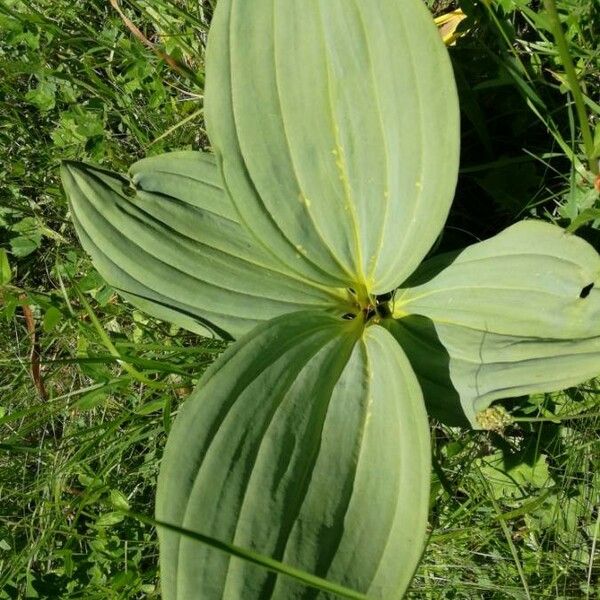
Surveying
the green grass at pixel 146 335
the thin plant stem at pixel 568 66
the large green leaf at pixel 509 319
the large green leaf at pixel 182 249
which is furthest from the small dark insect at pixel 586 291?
the large green leaf at pixel 182 249

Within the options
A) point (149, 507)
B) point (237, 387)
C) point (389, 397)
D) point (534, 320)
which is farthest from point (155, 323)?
point (534, 320)

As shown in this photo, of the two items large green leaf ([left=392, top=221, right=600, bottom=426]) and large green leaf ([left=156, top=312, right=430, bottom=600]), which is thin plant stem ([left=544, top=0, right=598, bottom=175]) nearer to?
large green leaf ([left=392, top=221, right=600, bottom=426])

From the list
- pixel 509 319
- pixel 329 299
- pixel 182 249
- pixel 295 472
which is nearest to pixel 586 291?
pixel 509 319

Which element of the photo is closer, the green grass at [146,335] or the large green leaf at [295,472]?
the large green leaf at [295,472]

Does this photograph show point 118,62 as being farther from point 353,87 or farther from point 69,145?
point 353,87

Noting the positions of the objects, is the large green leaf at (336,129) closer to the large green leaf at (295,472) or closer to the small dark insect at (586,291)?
the large green leaf at (295,472)

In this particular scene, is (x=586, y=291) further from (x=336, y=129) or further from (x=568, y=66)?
(x=336, y=129)

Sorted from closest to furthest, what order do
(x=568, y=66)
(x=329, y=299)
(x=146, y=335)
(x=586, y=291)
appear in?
1. (x=568, y=66)
2. (x=586, y=291)
3. (x=329, y=299)
4. (x=146, y=335)
